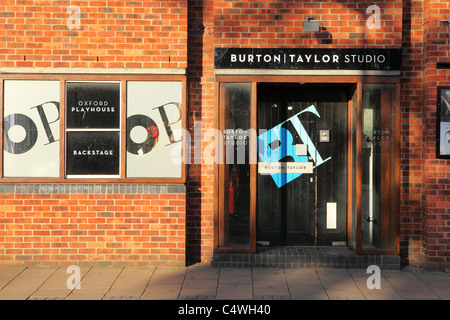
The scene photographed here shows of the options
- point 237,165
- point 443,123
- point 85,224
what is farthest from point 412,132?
point 85,224

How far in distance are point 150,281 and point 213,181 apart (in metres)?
1.71

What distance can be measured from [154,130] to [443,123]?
4161 millimetres

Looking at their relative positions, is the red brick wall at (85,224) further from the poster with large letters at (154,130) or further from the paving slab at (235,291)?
the paving slab at (235,291)

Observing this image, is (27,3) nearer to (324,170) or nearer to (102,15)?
(102,15)

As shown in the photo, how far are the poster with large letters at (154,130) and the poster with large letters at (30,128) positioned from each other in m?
1.11

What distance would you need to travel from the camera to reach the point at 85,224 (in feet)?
24.5

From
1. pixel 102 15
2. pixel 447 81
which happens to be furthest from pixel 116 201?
pixel 447 81

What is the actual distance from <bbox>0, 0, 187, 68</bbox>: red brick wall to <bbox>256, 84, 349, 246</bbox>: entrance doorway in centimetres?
171

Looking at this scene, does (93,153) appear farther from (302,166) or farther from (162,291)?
(302,166)

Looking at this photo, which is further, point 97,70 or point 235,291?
point 97,70

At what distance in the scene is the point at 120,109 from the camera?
298 inches

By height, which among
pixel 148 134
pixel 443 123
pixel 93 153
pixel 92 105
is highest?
pixel 92 105

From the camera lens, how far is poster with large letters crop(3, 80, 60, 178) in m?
7.54

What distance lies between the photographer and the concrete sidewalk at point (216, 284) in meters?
6.17
